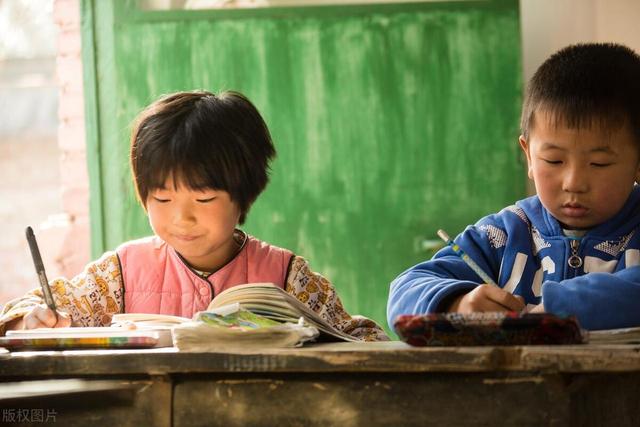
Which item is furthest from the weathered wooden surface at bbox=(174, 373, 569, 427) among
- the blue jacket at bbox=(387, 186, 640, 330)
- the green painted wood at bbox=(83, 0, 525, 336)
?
the green painted wood at bbox=(83, 0, 525, 336)

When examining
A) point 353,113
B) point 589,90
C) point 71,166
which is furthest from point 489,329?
point 71,166

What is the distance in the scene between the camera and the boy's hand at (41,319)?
6.95ft

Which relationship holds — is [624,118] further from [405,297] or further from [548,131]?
[405,297]

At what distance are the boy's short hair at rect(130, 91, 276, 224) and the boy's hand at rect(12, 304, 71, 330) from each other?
34 centimetres

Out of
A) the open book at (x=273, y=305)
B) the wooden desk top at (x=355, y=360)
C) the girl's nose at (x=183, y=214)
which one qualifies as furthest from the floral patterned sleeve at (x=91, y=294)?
the wooden desk top at (x=355, y=360)

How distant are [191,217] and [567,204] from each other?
30.5 inches

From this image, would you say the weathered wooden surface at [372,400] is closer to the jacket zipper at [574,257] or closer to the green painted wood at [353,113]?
the jacket zipper at [574,257]

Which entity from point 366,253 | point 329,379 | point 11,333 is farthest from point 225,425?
point 366,253

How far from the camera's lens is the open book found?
5.84 feet

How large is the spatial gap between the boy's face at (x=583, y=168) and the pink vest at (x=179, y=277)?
0.67m

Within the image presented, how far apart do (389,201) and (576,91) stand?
2.08 meters

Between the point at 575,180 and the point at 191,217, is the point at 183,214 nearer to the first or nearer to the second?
the point at 191,217

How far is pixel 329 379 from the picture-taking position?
154 cm

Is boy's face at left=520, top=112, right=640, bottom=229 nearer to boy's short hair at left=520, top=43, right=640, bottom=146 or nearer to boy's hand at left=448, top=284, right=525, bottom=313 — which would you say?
boy's short hair at left=520, top=43, right=640, bottom=146
